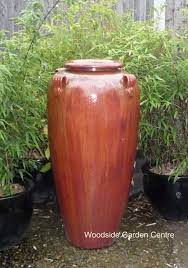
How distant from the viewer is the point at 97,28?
3.23 metres

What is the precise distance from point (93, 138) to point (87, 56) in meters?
0.86

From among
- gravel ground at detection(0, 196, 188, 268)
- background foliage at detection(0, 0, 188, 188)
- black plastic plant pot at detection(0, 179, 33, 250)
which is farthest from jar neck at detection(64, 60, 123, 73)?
gravel ground at detection(0, 196, 188, 268)

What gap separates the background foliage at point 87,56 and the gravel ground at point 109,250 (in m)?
0.40

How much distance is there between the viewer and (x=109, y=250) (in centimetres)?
282

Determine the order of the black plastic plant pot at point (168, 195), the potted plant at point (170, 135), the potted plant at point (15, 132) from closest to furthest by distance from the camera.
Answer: the potted plant at point (15, 132) → the potted plant at point (170, 135) → the black plastic plant pot at point (168, 195)

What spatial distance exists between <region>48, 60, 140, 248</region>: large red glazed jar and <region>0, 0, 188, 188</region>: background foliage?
9.0 inches

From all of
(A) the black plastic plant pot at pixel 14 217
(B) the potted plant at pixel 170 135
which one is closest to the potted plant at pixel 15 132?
(A) the black plastic plant pot at pixel 14 217

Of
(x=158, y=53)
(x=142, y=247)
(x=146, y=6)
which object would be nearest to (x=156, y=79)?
(x=158, y=53)

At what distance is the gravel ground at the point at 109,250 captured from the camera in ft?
8.77

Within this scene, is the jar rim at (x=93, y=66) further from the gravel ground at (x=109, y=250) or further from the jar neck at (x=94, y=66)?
the gravel ground at (x=109, y=250)

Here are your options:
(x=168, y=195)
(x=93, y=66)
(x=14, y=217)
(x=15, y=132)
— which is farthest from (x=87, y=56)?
(x=14, y=217)

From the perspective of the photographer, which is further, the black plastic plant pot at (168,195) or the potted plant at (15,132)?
the black plastic plant pot at (168,195)

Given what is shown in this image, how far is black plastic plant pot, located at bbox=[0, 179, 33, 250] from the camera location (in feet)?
8.77

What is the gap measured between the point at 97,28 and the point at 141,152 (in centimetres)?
96
